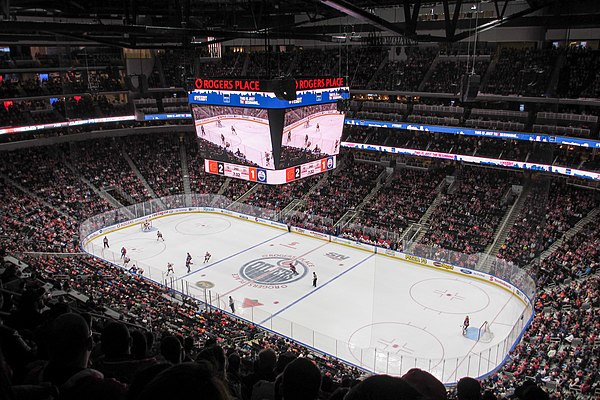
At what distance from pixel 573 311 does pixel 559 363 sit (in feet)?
12.5

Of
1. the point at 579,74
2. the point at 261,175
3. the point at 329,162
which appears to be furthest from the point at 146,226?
the point at 579,74

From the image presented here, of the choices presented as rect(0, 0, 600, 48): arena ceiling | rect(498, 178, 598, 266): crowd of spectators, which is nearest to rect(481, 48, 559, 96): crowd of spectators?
rect(0, 0, 600, 48): arena ceiling

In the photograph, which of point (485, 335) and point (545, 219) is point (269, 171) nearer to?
point (485, 335)

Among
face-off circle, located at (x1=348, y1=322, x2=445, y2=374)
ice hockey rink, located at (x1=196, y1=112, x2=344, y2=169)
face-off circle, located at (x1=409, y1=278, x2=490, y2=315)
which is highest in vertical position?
ice hockey rink, located at (x1=196, y1=112, x2=344, y2=169)

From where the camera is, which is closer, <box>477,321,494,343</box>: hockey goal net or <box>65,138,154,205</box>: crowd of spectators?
<box>477,321,494,343</box>: hockey goal net

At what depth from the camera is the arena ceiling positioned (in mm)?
14031

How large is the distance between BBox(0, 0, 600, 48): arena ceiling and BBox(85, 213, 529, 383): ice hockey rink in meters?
11.0

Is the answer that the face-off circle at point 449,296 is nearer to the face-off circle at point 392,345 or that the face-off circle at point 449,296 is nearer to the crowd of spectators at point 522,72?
the face-off circle at point 392,345

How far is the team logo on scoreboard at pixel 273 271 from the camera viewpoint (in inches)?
1011

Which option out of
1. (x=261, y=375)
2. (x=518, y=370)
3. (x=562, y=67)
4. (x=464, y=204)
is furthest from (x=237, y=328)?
(x=562, y=67)

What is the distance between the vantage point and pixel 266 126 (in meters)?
18.1

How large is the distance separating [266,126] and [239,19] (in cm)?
1393

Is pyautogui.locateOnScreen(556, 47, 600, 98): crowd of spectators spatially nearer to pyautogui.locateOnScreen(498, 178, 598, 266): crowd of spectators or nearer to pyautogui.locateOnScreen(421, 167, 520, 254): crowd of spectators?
pyautogui.locateOnScreen(498, 178, 598, 266): crowd of spectators

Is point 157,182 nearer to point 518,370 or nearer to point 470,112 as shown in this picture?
point 470,112
